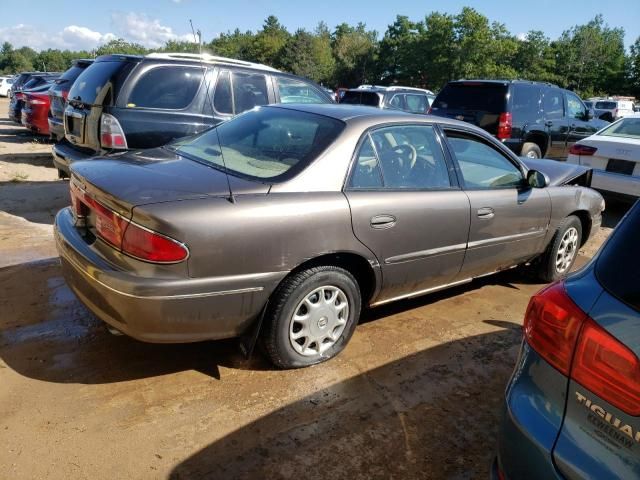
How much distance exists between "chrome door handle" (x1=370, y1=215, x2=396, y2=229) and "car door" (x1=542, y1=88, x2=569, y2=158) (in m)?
8.17

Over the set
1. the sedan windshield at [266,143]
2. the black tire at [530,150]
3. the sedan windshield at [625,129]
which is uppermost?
the sedan windshield at [266,143]

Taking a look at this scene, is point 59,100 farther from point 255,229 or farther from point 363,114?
point 255,229

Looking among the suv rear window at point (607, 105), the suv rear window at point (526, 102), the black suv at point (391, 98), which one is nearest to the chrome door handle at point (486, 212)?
the suv rear window at point (526, 102)

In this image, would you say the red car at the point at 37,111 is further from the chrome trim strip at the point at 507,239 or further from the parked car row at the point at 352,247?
the chrome trim strip at the point at 507,239

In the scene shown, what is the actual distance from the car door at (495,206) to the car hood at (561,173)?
41 cm

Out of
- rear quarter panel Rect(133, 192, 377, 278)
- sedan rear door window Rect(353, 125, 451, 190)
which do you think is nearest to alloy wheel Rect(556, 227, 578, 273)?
sedan rear door window Rect(353, 125, 451, 190)

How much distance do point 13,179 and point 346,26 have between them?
95.5 m

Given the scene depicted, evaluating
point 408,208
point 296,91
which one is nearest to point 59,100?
point 296,91

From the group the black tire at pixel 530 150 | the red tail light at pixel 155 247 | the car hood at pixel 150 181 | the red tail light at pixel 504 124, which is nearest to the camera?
the red tail light at pixel 155 247

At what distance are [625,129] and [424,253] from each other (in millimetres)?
6033

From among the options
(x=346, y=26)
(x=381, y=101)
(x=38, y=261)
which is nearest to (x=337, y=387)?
(x=38, y=261)

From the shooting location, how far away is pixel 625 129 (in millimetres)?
7773

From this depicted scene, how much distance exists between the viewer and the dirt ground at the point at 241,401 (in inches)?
94.8

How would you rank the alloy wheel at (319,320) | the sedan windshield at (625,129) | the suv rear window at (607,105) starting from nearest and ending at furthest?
the alloy wheel at (319,320) < the sedan windshield at (625,129) < the suv rear window at (607,105)
